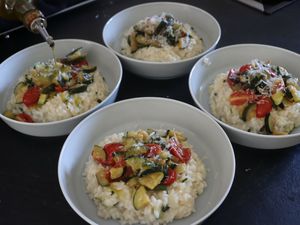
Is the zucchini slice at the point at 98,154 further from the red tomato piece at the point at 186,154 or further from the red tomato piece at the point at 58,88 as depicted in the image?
the red tomato piece at the point at 58,88

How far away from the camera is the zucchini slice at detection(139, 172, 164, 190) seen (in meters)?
1.27

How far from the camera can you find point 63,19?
242cm

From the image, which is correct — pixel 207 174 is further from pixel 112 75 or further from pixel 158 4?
pixel 158 4

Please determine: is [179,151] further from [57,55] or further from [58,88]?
[57,55]

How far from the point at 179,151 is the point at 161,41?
2.53 feet

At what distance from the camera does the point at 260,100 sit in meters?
1.58

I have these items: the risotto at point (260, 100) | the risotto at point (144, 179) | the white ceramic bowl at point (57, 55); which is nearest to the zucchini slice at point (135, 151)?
the risotto at point (144, 179)

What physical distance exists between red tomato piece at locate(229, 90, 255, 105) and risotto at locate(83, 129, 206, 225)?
1.13 ft

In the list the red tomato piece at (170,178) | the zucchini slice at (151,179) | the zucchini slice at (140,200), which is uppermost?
the zucchini slice at (151,179)

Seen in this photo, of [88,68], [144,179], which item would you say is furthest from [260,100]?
[88,68]

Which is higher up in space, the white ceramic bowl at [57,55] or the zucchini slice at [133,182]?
the white ceramic bowl at [57,55]

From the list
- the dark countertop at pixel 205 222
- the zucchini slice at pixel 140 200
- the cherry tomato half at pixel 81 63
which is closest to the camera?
the zucchini slice at pixel 140 200

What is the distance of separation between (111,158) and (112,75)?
0.63 m

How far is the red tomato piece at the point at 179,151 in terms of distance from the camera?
141 centimetres
